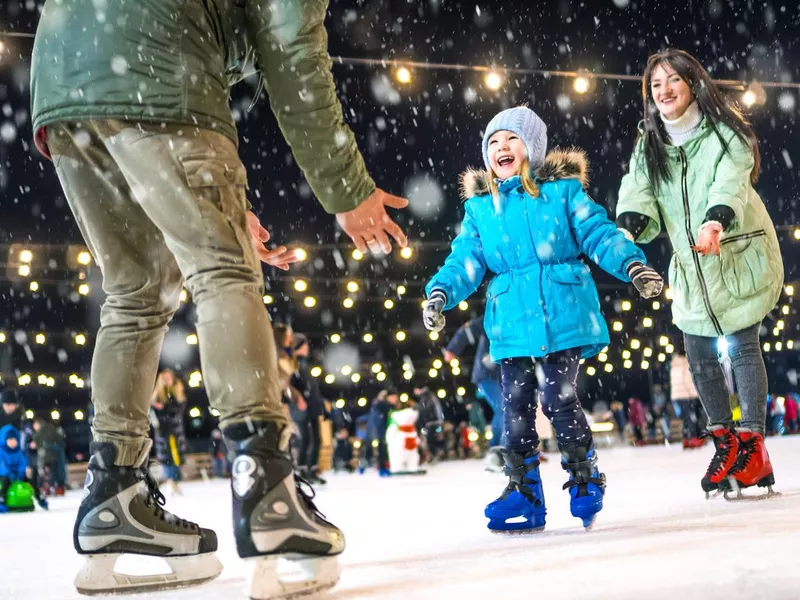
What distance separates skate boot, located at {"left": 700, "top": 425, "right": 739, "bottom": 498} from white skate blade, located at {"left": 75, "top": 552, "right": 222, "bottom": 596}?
208 centimetres

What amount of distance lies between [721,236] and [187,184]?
2372 millimetres

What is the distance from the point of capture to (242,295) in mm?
1615

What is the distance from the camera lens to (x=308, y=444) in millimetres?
8086

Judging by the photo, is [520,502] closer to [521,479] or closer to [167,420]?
[521,479]

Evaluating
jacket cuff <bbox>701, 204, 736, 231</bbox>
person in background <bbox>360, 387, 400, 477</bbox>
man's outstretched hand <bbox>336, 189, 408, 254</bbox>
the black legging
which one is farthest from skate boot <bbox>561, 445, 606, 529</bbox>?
person in background <bbox>360, 387, 400, 477</bbox>

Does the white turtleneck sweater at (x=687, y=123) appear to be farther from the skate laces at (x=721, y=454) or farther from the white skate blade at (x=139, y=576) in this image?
the white skate blade at (x=139, y=576)

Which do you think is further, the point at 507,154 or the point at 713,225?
the point at 713,225

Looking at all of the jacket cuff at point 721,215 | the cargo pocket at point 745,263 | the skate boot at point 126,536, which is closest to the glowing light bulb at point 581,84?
the cargo pocket at point 745,263

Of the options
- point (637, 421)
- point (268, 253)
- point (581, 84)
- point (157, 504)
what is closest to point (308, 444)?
point (581, 84)

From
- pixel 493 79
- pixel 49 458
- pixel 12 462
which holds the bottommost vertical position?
pixel 12 462

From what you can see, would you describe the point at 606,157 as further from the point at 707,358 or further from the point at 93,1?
the point at 93,1

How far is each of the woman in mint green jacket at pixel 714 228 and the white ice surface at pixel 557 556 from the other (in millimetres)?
314

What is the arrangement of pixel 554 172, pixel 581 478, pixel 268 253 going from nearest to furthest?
pixel 268 253 < pixel 581 478 < pixel 554 172

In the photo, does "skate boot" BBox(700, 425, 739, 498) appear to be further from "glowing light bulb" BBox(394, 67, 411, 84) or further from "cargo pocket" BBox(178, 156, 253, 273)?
"glowing light bulb" BBox(394, 67, 411, 84)
